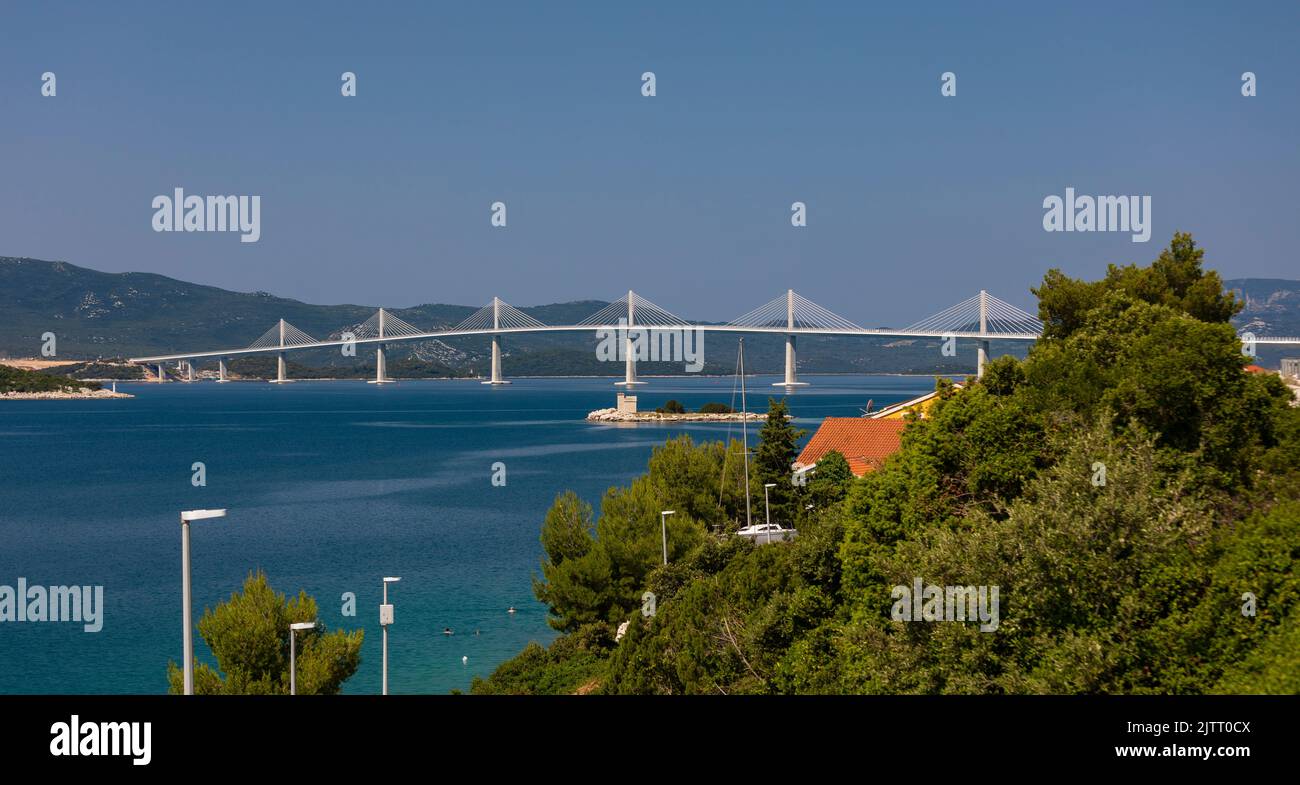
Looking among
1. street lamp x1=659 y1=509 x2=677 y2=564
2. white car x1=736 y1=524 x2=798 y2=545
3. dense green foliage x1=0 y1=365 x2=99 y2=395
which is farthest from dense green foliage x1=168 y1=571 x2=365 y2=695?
dense green foliage x1=0 y1=365 x2=99 y2=395

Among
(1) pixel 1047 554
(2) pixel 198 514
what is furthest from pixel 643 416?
(2) pixel 198 514

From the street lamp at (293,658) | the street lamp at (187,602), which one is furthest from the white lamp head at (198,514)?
the street lamp at (293,658)

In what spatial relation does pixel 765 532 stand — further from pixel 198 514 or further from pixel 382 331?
pixel 382 331

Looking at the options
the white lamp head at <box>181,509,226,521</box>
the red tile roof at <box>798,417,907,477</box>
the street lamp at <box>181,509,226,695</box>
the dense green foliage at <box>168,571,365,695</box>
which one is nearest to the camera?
the street lamp at <box>181,509,226,695</box>

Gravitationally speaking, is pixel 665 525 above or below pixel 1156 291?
below

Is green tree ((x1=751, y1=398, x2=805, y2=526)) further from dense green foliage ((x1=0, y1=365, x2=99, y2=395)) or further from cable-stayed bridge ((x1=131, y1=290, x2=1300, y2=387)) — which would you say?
dense green foliage ((x1=0, y1=365, x2=99, y2=395))

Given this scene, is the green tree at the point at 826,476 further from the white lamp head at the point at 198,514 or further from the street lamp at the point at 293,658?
the white lamp head at the point at 198,514

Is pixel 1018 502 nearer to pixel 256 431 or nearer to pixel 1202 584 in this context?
pixel 1202 584
